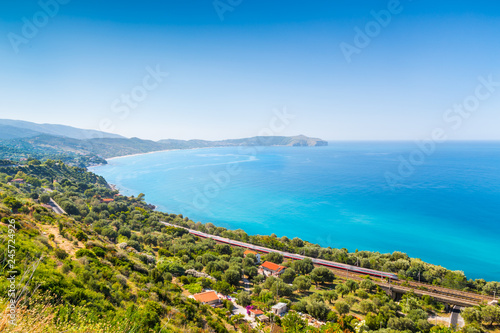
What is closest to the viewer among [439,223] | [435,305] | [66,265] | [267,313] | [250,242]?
[66,265]

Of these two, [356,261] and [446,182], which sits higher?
[446,182]

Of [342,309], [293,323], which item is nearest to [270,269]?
[342,309]

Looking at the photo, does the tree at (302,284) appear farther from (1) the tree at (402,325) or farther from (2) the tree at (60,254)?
(2) the tree at (60,254)

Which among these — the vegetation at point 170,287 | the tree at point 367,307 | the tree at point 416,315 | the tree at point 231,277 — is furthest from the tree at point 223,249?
the tree at point 416,315

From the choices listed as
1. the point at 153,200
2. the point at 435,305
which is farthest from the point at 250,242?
the point at 153,200

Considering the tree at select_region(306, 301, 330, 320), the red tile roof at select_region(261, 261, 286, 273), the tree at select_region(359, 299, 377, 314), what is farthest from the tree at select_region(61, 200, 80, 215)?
the tree at select_region(359, 299, 377, 314)

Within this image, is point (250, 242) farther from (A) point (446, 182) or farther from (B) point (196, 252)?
(A) point (446, 182)

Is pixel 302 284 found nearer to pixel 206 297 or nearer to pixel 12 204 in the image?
pixel 206 297

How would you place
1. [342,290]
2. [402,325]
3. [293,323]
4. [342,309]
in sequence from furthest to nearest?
[342,290] < [342,309] < [402,325] < [293,323]
